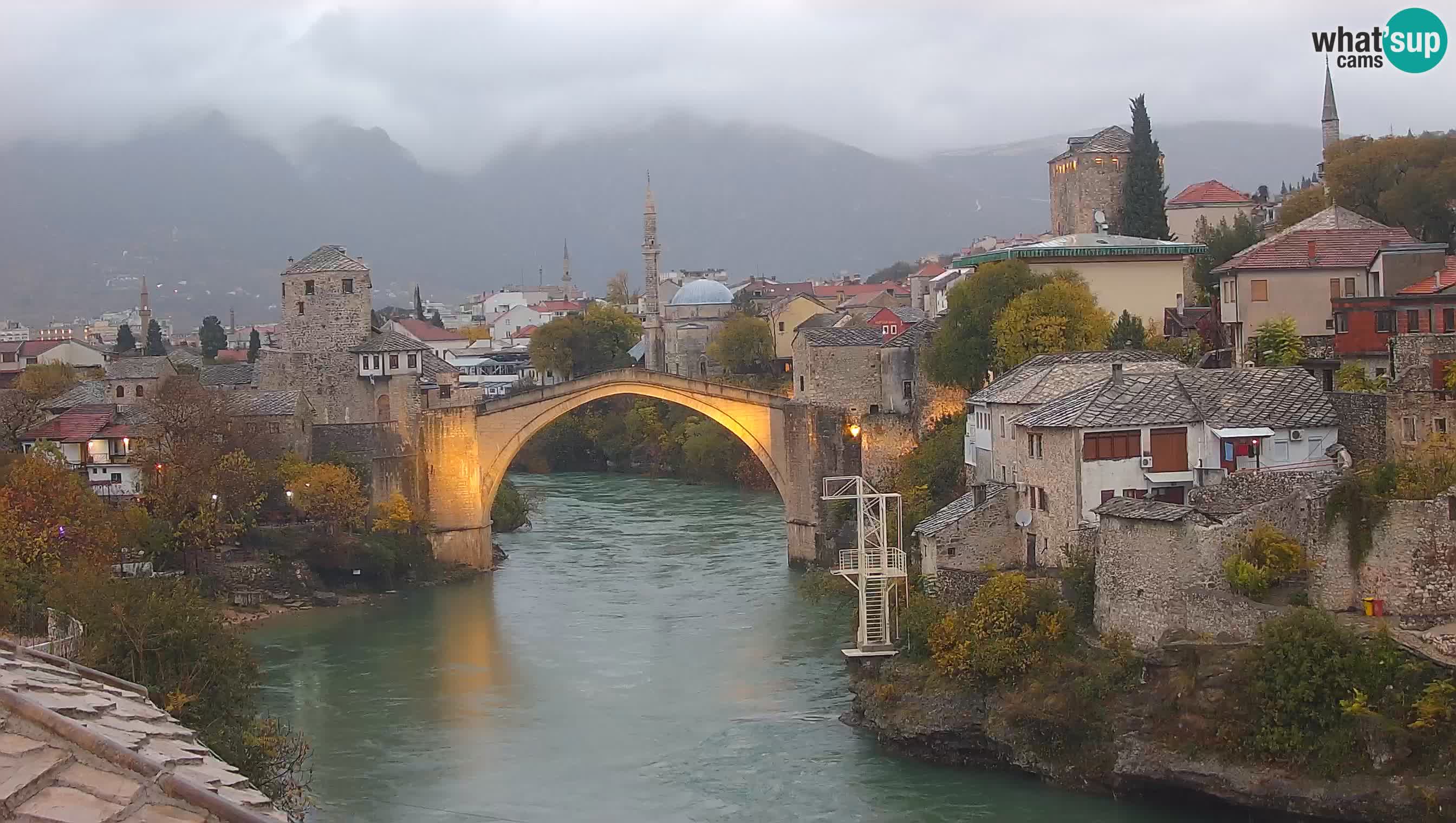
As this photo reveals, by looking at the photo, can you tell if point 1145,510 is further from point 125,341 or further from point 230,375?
point 125,341

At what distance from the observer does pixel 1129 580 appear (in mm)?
24891

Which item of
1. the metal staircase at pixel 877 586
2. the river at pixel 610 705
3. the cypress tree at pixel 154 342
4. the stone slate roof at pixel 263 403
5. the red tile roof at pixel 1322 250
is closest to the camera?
the river at pixel 610 705

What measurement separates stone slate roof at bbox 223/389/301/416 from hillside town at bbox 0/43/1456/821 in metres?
0.17

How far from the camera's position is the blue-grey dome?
89.6 m

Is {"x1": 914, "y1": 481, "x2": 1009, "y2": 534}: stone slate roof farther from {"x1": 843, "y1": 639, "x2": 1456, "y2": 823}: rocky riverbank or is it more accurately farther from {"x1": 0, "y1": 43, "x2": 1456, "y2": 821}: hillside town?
{"x1": 843, "y1": 639, "x2": 1456, "y2": 823}: rocky riverbank

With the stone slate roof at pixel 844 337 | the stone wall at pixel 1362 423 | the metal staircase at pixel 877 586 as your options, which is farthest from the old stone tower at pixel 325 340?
the stone wall at pixel 1362 423

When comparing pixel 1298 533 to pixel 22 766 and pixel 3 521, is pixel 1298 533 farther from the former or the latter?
pixel 3 521

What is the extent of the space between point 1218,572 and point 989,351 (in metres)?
16.3

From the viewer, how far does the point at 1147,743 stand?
2303cm

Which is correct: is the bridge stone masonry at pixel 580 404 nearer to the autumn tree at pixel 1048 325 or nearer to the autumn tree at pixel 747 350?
the autumn tree at pixel 1048 325

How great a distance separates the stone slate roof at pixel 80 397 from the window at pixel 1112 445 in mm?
32980

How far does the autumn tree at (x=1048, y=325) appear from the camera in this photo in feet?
125

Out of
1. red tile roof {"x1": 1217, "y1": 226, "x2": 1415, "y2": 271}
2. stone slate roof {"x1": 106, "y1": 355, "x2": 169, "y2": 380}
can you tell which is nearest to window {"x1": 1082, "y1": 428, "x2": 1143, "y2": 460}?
red tile roof {"x1": 1217, "y1": 226, "x2": 1415, "y2": 271}

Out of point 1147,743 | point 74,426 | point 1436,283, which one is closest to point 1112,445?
point 1147,743
